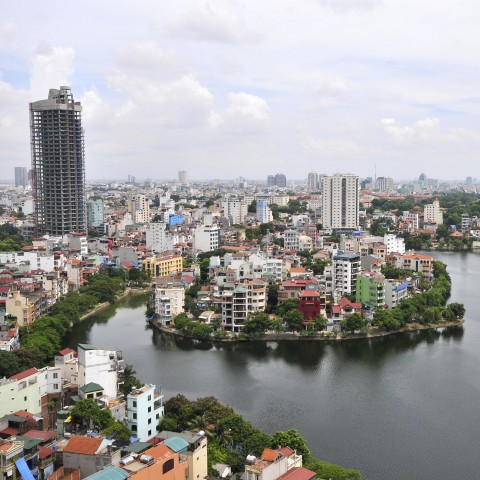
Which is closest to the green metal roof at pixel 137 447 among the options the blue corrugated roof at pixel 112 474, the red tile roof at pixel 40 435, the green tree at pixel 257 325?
the blue corrugated roof at pixel 112 474

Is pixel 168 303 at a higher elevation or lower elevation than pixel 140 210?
lower

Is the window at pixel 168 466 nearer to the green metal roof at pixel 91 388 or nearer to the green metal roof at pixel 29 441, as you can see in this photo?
the green metal roof at pixel 29 441

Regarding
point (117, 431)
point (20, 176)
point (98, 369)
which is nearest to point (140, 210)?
point (98, 369)

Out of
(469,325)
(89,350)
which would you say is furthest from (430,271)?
(89,350)

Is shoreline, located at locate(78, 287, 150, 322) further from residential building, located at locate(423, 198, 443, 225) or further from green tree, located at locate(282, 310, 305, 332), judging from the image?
residential building, located at locate(423, 198, 443, 225)

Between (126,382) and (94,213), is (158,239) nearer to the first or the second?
(94,213)

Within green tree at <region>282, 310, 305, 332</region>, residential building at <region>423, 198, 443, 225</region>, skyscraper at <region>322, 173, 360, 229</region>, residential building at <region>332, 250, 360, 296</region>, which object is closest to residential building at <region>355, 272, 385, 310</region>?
residential building at <region>332, 250, 360, 296</region>
